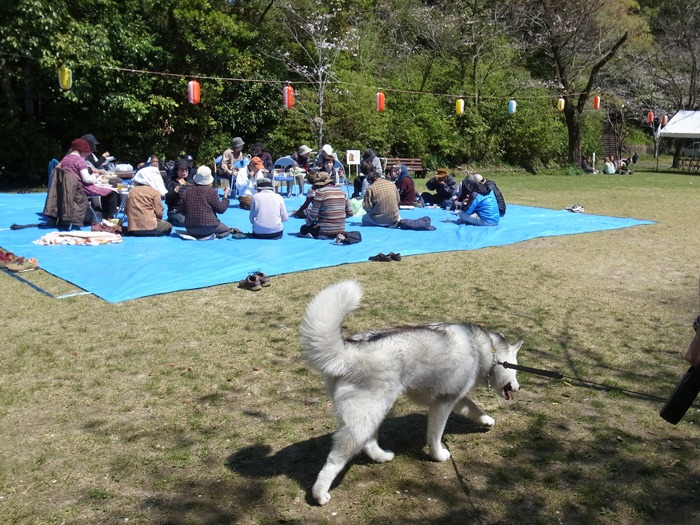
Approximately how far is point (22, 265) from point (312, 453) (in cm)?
650

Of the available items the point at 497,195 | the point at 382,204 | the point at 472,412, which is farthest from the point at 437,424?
the point at 497,195

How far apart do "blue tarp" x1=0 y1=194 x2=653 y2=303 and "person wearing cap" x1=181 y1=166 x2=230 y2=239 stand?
1.06 feet

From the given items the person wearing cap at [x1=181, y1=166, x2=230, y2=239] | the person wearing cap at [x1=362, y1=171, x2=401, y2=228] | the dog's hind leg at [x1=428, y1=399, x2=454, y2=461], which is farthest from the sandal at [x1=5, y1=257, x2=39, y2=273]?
the dog's hind leg at [x1=428, y1=399, x2=454, y2=461]

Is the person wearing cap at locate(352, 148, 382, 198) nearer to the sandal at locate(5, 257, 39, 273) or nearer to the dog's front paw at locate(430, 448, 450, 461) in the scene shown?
the sandal at locate(5, 257, 39, 273)

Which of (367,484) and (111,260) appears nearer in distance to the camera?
(367,484)

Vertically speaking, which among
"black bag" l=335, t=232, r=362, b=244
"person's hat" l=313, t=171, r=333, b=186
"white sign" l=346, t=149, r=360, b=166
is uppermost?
"white sign" l=346, t=149, r=360, b=166

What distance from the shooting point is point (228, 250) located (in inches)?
399

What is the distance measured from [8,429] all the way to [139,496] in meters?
1.33

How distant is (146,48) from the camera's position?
813 inches

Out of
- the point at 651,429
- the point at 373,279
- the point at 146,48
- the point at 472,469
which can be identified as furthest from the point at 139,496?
the point at 146,48

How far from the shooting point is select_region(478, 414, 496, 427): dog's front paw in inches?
167

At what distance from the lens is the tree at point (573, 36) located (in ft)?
98.1

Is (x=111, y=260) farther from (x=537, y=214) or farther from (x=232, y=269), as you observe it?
(x=537, y=214)

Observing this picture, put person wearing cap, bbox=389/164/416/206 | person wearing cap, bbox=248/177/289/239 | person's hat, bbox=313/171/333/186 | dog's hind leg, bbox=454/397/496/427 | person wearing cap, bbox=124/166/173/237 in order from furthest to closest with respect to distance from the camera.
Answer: person wearing cap, bbox=389/164/416/206 < person's hat, bbox=313/171/333/186 < person wearing cap, bbox=248/177/289/239 < person wearing cap, bbox=124/166/173/237 < dog's hind leg, bbox=454/397/496/427
